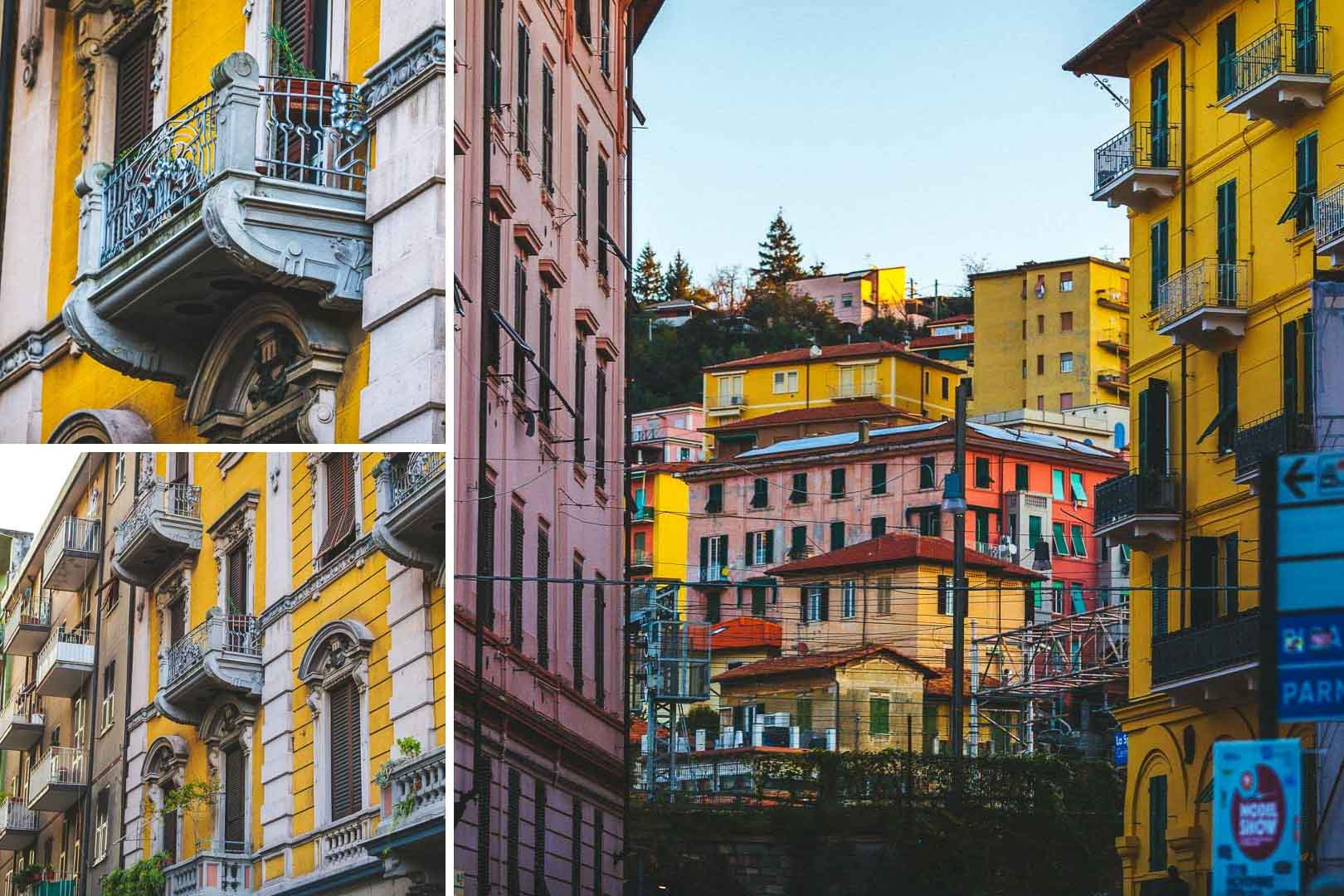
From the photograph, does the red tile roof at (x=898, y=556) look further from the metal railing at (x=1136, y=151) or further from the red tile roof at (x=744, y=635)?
the metal railing at (x=1136, y=151)

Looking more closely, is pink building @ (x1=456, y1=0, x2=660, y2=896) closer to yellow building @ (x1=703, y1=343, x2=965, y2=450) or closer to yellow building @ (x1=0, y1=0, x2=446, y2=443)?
yellow building @ (x1=0, y1=0, x2=446, y2=443)

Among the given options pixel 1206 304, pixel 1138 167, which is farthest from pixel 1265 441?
pixel 1138 167

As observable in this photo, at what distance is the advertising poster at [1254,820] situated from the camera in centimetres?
1480

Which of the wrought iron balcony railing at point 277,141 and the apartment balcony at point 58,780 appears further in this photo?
the apartment balcony at point 58,780

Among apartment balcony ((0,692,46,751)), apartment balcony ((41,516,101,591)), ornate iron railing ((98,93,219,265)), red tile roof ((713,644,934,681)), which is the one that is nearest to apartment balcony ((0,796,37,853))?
apartment balcony ((0,692,46,751))

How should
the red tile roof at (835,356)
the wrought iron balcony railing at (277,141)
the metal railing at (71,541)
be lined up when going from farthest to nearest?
the red tile roof at (835,356) → the metal railing at (71,541) → the wrought iron balcony railing at (277,141)

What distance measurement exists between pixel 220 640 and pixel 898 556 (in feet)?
206

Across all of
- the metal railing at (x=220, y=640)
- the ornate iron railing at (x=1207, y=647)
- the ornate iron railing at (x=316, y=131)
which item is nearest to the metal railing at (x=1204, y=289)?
the ornate iron railing at (x=1207, y=647)

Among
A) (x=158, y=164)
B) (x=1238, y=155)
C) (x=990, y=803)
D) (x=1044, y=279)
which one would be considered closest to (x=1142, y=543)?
(x=1238, y=155)

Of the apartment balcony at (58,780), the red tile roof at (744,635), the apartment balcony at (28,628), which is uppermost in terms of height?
the red tile roof at (744,635)

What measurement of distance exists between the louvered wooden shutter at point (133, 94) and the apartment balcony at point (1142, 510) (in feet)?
87.4

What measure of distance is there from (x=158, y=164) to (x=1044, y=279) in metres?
89.3

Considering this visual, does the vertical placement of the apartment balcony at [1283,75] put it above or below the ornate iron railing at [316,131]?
above

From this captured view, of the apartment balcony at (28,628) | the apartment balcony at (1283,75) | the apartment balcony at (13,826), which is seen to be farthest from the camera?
the apartment balcony at (1283,75)
